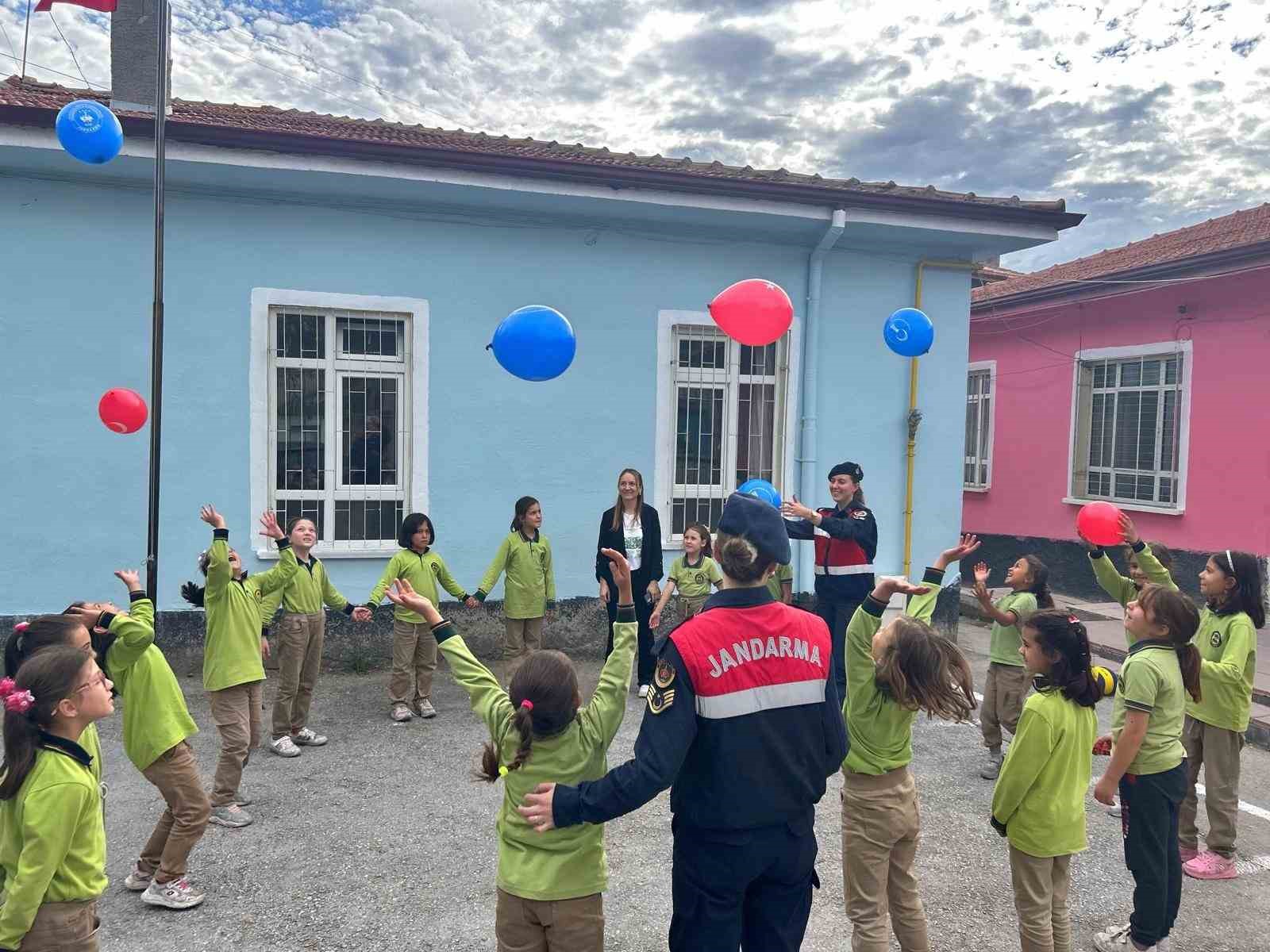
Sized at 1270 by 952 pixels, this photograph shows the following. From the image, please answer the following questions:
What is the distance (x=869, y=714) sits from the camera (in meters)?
2.85

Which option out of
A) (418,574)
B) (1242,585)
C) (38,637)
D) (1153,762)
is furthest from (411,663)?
(1242,585)

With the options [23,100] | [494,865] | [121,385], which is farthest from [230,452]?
[494,865]

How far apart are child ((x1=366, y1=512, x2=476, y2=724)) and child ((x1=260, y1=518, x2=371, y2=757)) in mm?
594

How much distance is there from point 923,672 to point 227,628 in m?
3.34

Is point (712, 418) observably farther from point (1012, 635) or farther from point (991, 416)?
point (991, 416)

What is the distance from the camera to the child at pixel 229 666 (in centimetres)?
411

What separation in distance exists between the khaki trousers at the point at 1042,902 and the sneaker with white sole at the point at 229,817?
11.5ft

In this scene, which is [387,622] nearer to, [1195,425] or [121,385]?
[121,385]

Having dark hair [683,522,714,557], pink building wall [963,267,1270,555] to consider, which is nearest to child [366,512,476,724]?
dark hair [683,522,714,557]

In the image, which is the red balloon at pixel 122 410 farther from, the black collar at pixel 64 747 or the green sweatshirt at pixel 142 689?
the black collar at pixel 64 747

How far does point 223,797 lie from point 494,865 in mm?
1461

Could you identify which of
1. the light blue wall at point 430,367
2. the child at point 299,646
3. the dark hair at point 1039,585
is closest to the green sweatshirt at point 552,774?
the child at point 299,646

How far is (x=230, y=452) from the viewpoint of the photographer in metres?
6.72

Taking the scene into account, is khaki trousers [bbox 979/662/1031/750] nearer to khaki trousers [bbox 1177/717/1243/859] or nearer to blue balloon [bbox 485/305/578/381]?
khaki trousers [bbox 1177/717/1243/859]
